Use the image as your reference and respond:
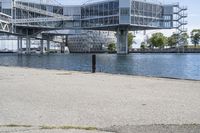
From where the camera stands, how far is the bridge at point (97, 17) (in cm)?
Result: 15812

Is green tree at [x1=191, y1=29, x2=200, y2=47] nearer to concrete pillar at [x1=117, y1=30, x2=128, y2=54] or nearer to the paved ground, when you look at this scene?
concrete pillar at [x1=117, y1=30, x2=128, y2=54]

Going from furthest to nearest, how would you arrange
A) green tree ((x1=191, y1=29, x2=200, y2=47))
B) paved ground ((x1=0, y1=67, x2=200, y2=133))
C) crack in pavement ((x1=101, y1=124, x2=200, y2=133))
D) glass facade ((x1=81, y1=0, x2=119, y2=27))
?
green tree ((x1=191, y1=29, x2=200, y2=47)) < glass facade ((x1=81, y1=0, x2=119, y2=27)) < paved ground ((x1=0, y1=67, x2=200, y2=133)) < crack in pavement ((x1=101, y1=124, x2=200, y2=133))

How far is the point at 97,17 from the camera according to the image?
539 feet

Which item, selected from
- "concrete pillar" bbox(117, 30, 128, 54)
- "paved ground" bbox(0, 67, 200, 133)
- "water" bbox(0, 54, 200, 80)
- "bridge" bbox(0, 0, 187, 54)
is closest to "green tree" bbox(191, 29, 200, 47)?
"bridge" bbox(0, 0, 187, 54)

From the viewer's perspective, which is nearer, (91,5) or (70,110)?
(70,110)

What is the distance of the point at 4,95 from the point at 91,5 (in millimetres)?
155017

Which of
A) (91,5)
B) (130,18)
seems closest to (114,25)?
(130,18)

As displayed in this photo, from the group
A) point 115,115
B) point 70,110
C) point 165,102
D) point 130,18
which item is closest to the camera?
point 115,115

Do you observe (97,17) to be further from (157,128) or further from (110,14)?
(157,128)

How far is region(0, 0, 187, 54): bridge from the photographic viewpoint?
158125 millimetres

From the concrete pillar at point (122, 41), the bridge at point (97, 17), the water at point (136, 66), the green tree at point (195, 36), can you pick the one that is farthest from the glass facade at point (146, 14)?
the water at point (136, 66)

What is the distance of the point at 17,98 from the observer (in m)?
16.1

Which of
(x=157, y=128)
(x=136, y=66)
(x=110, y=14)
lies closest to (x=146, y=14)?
(x=110, y=14)

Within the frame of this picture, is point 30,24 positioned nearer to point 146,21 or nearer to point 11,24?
point 11,24
